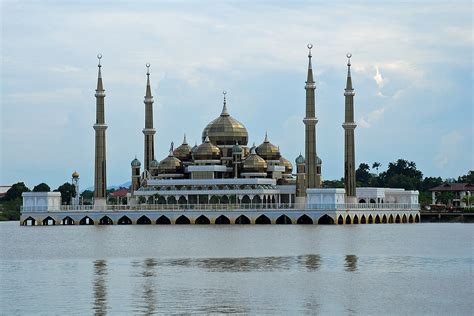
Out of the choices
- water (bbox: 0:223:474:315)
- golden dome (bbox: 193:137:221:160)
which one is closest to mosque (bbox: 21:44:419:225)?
golden dome (bbox: 193:137:221:160)

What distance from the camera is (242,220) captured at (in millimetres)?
105750

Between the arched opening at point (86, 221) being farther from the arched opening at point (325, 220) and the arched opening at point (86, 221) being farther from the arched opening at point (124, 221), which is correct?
the arched opening at point (325, 220)

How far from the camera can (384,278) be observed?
45.4 metres

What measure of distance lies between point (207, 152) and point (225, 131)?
5947 millimetres

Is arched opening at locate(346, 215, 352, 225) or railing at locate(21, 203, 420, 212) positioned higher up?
railing at locate(21, 203, 420, 212)

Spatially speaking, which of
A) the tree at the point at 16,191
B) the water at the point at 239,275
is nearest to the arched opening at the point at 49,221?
the water at the point at 239,275

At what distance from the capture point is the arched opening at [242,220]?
105 m

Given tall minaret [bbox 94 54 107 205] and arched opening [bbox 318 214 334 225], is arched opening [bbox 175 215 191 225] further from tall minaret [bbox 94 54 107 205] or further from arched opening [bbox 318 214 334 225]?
arched opening [bbox 318 214 334 225]

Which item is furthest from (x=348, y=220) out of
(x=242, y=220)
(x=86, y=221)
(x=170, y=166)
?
(x=86, y=221)

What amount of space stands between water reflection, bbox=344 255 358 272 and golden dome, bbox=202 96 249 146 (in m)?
62.1

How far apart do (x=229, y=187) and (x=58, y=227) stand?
627 inches

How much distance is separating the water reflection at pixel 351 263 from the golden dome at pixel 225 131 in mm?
62078

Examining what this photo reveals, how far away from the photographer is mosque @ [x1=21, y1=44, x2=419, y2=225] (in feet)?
344

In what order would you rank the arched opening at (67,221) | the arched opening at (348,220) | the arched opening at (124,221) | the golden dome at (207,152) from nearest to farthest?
1. the arched opening at (348,220)
2. the arched opening at (124,221)
3. the arched opening at (67,221)
4. the golden dome at (207,152)
